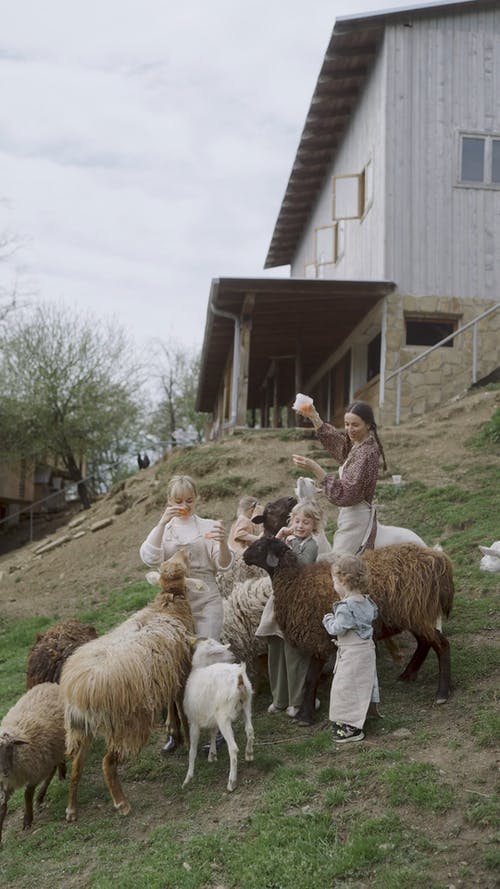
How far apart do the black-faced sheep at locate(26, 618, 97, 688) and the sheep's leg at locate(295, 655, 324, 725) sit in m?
1.90

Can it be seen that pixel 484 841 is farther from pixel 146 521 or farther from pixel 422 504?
pixel 146 521

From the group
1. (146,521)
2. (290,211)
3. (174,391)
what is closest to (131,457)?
(174,391)

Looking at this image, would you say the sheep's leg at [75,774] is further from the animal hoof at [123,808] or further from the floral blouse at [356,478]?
the floral blouse at [356,478]

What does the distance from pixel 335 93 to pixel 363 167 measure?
2000mm

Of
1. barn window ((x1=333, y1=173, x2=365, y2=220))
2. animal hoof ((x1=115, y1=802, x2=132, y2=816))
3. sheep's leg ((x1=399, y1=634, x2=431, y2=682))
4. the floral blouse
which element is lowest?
animal hoof ((x1=115, y1=802, x2=132, y2=816))

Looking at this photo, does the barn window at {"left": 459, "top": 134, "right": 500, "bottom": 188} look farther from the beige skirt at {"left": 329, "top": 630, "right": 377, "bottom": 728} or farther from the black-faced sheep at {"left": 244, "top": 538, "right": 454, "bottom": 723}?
the beige skirt at {"left": 329, "top": 630, "right": 377, "bottom": 728}

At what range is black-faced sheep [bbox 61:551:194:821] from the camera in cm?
539

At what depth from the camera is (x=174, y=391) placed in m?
50.4

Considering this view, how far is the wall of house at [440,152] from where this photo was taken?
17.7m

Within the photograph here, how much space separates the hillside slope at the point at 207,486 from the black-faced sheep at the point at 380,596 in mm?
5702

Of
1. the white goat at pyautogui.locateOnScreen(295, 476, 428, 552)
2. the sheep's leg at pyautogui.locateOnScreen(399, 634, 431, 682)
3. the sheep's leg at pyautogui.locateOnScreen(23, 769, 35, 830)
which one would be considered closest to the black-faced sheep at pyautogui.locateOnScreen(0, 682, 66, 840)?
the sheep's leg at pyautogui.locateOnScreen(23, 769, 35, 830)

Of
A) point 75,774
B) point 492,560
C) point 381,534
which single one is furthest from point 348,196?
point 75,774

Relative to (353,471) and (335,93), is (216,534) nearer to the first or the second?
(353,471)

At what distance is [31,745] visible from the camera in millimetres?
5719
